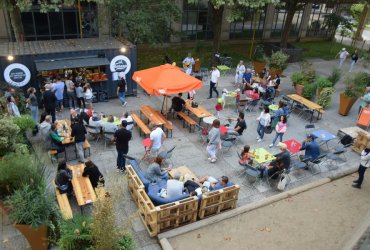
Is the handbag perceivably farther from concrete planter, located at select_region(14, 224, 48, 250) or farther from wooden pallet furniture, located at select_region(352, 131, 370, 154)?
concrete planter, located at select_region(14, 224, 48, 250)

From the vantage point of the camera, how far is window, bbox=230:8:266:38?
27.5 meters

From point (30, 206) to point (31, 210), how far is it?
0.08 meters

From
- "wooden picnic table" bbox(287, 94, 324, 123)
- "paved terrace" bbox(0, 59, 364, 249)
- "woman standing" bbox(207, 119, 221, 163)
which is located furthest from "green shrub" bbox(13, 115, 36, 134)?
"wooden picnic table" bbox(287, 94, 324, 123)

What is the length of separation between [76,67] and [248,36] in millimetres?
18862

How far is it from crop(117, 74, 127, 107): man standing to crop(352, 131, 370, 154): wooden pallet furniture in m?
9.82

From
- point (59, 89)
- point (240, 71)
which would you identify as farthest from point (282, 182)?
point (59, 89)

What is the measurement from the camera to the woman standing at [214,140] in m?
10.7

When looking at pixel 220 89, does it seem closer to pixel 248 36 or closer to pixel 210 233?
pixel 210 233

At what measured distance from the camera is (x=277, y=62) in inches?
724

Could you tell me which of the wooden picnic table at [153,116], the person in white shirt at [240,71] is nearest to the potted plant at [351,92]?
the person in white shirt at [240,71]

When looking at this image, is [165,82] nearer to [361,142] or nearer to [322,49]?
[361,142]

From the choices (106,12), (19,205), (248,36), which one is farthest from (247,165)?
(248,36)

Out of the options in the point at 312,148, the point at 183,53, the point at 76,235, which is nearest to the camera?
the point at 76,235

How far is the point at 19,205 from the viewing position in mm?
6441
